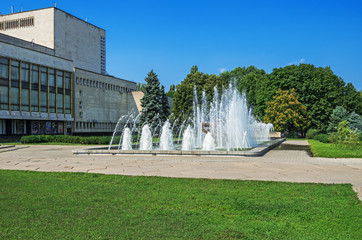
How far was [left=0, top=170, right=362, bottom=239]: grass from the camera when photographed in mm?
4184

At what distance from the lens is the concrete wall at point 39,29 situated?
4675cm

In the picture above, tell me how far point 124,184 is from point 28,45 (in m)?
40.1

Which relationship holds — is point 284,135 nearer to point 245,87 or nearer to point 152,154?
point 245,87

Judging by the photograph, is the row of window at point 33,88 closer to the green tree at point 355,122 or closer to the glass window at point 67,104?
the glass window at point 67,104

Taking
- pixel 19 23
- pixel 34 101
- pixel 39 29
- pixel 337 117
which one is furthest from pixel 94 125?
pixel 337 117

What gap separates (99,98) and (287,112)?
27.6 meters

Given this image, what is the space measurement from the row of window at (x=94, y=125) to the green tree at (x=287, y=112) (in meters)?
24.8

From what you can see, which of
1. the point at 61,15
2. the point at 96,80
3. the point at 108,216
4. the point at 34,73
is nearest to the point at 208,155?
the point at 108,216

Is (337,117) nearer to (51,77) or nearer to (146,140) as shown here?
(146,140)

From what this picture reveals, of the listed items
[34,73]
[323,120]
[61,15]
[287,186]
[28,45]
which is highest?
[61,15]

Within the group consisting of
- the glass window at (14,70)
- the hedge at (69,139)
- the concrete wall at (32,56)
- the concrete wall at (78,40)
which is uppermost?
the concrete wall at (78,40)

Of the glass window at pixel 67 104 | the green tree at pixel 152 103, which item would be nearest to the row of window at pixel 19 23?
the glass window at pixel 67 104

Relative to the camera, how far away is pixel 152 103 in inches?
1805

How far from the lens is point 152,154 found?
15711mm
